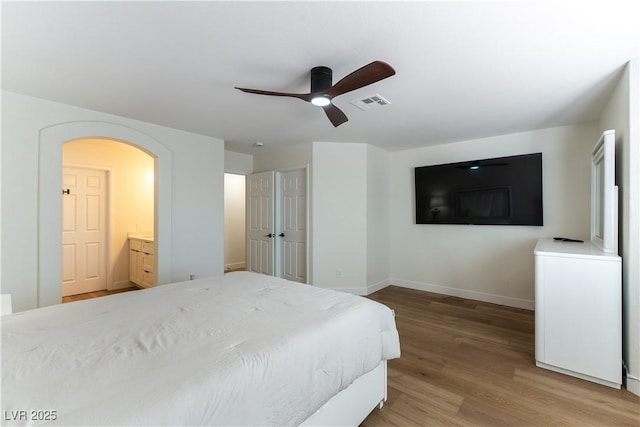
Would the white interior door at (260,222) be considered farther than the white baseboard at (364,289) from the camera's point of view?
Yes

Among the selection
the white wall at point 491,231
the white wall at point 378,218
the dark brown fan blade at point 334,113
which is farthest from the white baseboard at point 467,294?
the dark brown fan blade at point 334,113

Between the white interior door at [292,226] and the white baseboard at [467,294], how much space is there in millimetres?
1772

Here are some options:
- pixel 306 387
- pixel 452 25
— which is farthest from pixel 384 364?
pixel 452 25

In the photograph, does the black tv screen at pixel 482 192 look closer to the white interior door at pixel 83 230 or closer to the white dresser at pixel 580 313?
the white dresser at pixel 580 313

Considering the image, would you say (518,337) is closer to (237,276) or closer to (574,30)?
(574,30)

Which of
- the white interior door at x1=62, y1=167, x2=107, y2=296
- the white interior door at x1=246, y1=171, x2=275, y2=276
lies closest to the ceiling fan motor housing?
the white interior door at x1=246, y1=171, x2=275, y2=276

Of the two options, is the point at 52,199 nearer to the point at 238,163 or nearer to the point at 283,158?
the point at 238,163

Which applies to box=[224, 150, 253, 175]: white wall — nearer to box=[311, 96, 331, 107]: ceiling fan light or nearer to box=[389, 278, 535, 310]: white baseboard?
box=[311, 96, 331, 107]: ceiling fan light

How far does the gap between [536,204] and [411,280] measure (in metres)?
2.16

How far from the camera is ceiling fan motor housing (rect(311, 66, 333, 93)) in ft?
6.72

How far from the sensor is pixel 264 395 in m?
1.07

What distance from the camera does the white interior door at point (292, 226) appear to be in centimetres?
457

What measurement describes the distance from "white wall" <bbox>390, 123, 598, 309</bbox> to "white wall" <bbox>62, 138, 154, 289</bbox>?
4558 millimetres

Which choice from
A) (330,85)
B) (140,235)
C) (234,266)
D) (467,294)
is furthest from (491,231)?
(140,235)
